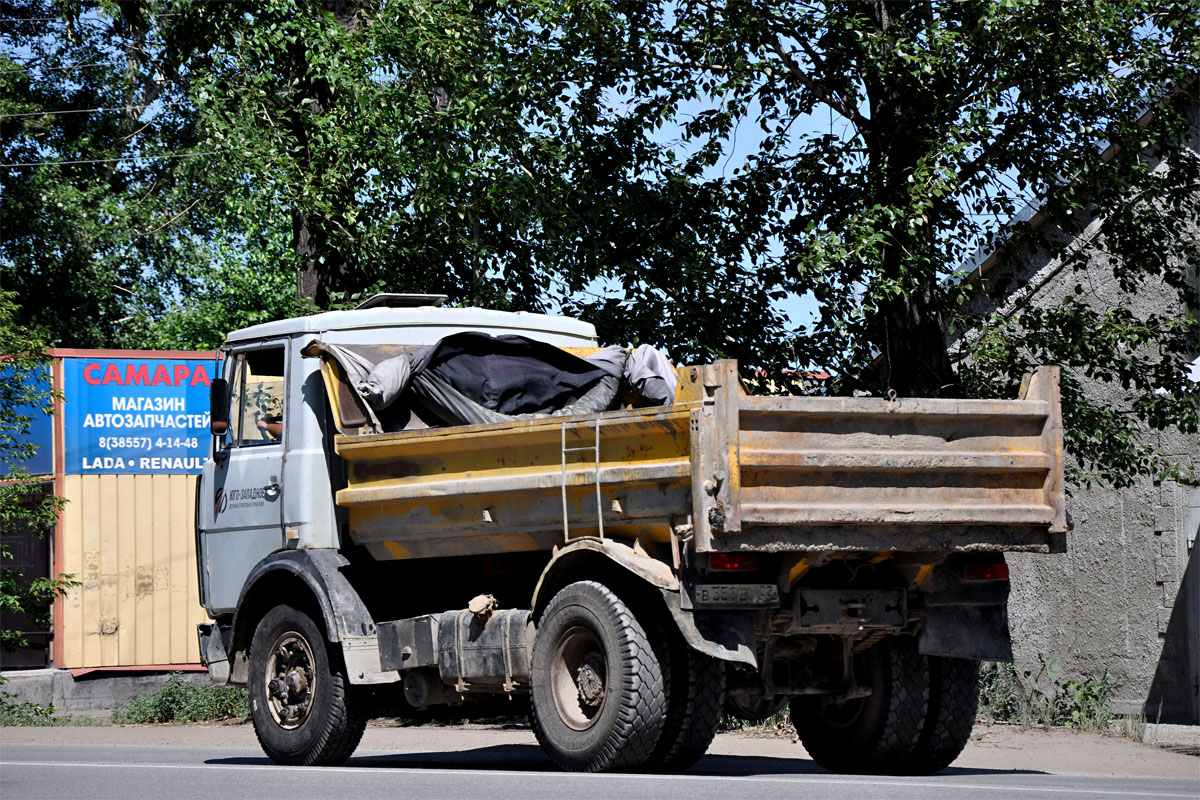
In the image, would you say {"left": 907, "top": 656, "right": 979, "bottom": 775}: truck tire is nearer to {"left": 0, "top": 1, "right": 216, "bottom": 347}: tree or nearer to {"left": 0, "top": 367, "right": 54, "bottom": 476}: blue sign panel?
{"left": 0, "top": 367, "right": 54, "bottom": 476}: blue sign panel

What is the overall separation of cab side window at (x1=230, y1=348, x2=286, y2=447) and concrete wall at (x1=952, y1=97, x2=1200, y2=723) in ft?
22.1

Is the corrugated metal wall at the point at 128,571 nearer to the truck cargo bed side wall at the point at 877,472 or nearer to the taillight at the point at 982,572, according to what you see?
the taillight at the point at 982,572

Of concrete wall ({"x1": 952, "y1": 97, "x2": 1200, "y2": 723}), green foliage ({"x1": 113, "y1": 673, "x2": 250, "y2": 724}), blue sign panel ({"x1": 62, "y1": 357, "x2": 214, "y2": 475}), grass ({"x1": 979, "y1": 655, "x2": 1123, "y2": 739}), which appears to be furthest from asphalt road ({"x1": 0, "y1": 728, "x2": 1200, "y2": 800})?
blue sign panel ({"x1": 62, "y1": 357, "x2": 214, "y2": 475})

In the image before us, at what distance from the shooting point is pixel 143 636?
68.9 ft

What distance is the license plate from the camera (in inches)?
342

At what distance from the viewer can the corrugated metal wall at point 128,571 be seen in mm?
20719

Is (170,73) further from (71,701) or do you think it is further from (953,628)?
(953,628)

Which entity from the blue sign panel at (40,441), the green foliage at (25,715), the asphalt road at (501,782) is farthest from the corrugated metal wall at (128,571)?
the asphalt road at (501,782)

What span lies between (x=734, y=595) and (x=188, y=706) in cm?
1174

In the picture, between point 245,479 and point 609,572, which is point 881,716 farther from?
point 245,479

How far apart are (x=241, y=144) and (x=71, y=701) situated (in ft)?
26.3

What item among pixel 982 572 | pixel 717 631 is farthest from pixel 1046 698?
pixel 717 631

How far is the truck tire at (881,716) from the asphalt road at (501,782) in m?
0.28

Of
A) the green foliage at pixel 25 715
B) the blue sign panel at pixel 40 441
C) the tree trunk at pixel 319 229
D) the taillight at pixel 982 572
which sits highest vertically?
the tree trunk at pixel 319 229
